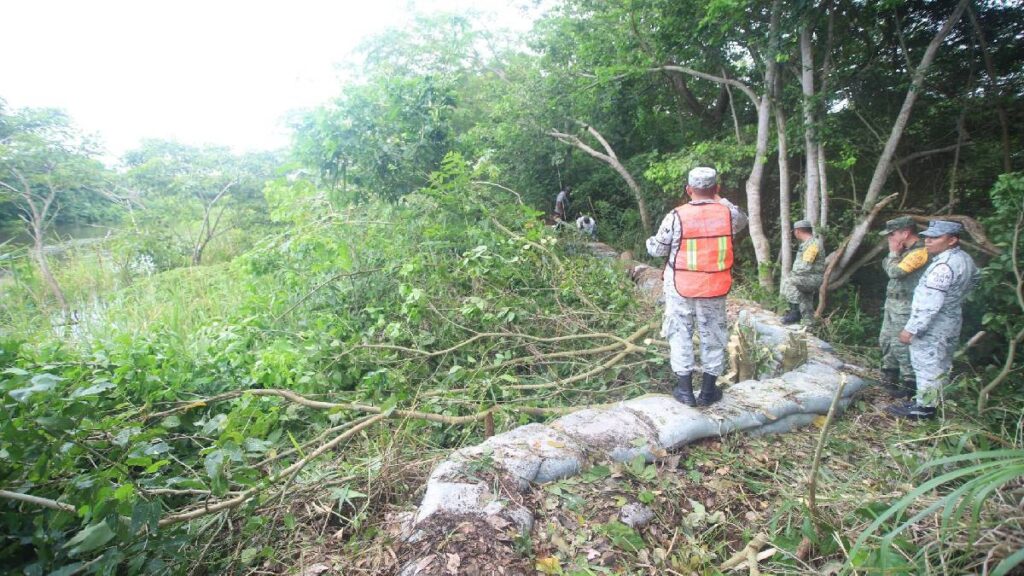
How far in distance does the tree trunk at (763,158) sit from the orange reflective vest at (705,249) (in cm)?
341

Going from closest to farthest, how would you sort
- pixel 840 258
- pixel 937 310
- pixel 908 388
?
pixel 937 310
pixel 908 388
pixel 840 258

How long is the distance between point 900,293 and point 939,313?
0.66 metres

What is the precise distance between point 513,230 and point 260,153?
950 centimetres

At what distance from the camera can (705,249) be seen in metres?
2.81

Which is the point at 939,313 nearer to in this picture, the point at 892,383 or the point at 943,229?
the point at 943,229

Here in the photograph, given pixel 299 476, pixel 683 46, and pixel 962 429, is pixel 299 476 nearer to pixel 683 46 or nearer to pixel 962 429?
pixel 962 429

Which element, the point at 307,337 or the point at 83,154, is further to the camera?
the point at 83,154

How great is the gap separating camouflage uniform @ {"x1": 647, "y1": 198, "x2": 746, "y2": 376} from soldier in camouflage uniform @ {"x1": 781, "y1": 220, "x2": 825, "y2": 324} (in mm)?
2653

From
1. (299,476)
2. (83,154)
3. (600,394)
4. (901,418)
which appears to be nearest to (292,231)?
(299,476)

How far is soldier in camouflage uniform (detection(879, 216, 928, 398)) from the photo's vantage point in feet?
12.0

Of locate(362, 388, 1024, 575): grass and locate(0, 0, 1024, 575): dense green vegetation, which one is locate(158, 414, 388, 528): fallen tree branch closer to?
locate(0, 0, 1024, 575): dense green vegetation

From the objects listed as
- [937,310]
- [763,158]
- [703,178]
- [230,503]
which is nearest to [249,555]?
[230,503]

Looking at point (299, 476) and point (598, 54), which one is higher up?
point (598, 54)

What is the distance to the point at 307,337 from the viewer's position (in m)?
3.71
